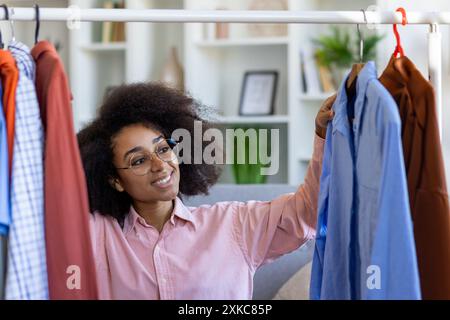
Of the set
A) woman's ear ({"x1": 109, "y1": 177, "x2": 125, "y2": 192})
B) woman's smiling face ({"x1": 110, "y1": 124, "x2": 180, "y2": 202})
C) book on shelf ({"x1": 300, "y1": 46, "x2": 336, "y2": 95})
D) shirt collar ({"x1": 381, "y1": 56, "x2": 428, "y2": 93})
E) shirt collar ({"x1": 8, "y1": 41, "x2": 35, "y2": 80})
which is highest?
book on shelf ({"x1": 300, "y1": 46, "x2": 336, "y2": 95})

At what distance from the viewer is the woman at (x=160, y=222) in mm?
1798

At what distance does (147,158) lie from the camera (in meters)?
1.83

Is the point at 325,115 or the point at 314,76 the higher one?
the point at 314,76

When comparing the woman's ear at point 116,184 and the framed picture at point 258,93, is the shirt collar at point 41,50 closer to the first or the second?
the woman's ear at point 116,184

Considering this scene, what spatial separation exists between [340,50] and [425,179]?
2.74 metres

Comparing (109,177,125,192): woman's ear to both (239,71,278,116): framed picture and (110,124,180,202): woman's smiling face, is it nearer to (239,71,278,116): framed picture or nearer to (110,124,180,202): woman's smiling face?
(110,124,180,202): woman's smiling face

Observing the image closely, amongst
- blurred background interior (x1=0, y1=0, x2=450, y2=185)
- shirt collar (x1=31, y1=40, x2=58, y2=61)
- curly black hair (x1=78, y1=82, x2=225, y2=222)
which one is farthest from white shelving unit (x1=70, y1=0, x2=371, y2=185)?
shirt collar (x1=31, y1=40, x2=58, y2=61)

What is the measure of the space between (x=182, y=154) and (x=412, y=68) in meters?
0.88

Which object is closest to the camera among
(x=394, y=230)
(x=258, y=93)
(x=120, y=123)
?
(x=394, y=230)

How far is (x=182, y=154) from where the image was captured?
210 centimetres

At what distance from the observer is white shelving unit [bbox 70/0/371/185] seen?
418 cm

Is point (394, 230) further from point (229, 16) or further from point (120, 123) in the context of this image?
point (120, 123)

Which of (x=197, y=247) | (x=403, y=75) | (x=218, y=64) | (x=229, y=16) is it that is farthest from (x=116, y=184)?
(x=218, y=64)

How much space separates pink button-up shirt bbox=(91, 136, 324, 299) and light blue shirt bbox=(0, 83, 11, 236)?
22.8 inches
